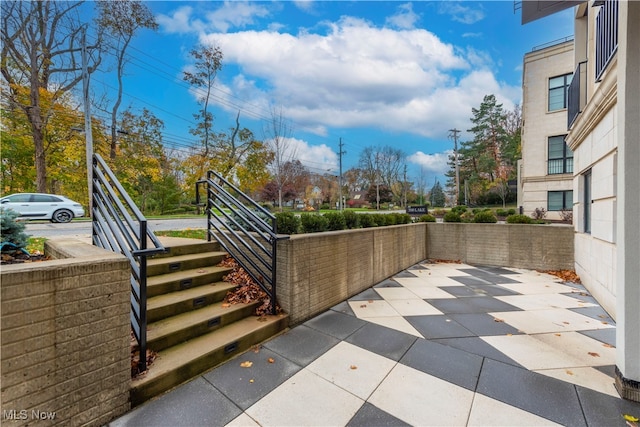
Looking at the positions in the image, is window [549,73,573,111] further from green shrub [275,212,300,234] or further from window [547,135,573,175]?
green shrub [275,212,300,234]

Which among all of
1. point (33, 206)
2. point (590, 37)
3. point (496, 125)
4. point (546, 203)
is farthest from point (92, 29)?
point (496, 125)

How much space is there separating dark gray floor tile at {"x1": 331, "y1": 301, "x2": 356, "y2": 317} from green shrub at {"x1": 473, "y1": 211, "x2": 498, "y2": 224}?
5603mm

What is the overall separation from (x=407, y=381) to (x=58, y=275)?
264cm

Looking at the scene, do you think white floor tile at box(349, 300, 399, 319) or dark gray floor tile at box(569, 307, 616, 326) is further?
white floor tile at box(349, 300, 399, 319)

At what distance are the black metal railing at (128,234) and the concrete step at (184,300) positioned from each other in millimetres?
347

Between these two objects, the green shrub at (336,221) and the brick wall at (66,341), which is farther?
the green shrub at (336,221)

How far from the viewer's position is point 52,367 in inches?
60.3

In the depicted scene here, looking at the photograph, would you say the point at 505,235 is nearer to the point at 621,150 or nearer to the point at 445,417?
the point at 621,150

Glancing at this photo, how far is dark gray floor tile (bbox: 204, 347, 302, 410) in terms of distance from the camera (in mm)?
2041

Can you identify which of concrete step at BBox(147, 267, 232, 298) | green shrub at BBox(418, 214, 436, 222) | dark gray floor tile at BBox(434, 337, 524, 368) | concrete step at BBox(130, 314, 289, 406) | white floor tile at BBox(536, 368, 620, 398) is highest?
green shrub at BBox(418, 214, 436, 222)

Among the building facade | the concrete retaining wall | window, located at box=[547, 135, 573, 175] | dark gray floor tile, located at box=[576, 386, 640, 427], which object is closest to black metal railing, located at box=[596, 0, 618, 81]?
dark gray floor tile, located at box=[576, 386, 640, 427]

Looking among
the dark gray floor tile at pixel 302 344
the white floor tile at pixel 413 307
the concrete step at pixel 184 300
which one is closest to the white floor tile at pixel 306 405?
the dark gray floor tile at pixel 302 344

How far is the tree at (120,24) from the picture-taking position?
1490 cm

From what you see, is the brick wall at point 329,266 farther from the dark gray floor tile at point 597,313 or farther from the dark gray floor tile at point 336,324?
the dark gray floor tile at point 597,313
